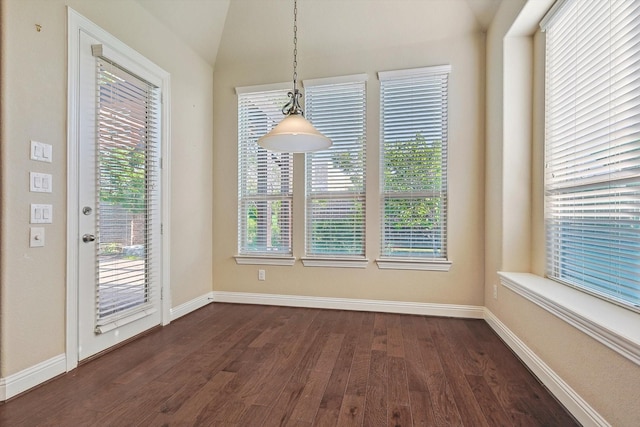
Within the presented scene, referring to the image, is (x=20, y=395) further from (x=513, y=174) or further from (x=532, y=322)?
(x=513, y=174)

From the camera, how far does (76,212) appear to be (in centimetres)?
218

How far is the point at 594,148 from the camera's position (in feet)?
6.06

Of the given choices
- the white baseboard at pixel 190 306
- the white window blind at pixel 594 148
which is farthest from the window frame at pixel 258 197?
the white window blind at pixel 594 148

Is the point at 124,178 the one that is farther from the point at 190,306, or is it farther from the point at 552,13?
the point at 552,13

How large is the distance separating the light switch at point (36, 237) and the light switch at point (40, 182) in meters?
0.25

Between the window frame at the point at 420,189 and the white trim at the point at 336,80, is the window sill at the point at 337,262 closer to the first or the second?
the window frame at the point at 420,189

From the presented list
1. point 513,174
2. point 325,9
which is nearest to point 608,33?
point 513,174

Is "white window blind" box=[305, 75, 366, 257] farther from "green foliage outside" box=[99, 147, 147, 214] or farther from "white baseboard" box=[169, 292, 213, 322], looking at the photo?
"green foliage outside" box=[99, 147, 147, 214]

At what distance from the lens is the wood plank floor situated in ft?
5.38

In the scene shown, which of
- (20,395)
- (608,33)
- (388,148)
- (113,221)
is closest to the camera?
(608,33)

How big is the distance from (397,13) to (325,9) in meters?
0.76

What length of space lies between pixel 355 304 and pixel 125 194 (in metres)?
2.56

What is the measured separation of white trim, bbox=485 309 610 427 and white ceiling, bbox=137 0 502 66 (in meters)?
2.98

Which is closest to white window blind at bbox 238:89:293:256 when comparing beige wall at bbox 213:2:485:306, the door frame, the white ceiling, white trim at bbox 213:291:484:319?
beige wall at bbox 213:2:485:306
